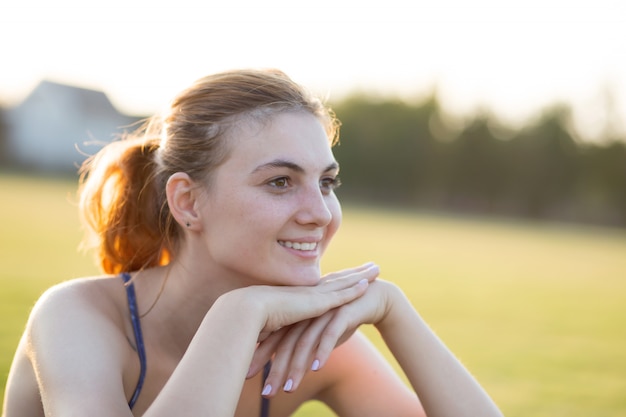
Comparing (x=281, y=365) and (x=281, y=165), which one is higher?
(x=281, y=165)

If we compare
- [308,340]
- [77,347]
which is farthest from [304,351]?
[77,347]

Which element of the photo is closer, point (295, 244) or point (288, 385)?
point (288, 385)

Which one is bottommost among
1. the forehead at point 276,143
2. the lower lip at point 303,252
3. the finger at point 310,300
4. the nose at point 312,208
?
the finger at point 310,300

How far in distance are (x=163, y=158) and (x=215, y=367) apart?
1.11m

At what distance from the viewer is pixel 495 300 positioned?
1267cm

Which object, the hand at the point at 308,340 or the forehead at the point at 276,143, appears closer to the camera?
the hand at the point at 308,340

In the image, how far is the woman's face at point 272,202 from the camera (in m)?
2.67

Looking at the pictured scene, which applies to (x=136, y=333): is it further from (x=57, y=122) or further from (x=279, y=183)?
(x=57, y=122)

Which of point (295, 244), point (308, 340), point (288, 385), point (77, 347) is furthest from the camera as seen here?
point (295, 244)

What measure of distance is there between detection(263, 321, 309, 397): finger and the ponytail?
823mm

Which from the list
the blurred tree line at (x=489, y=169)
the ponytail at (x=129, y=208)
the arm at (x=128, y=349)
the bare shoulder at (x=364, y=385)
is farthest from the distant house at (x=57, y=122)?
the arm at (x=128, y=349)

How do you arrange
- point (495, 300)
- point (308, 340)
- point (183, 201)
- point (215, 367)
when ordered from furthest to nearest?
point (495, 300) → point (183, 201) → point (308, 340) → point (215, 367)

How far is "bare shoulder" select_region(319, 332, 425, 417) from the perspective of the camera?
9.94ft

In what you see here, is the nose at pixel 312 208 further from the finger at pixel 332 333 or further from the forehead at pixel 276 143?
the finger at pixel 332 333
